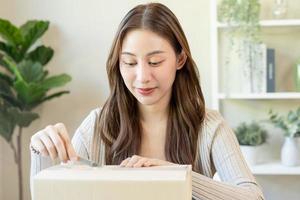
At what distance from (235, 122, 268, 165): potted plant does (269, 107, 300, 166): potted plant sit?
0.35 feet

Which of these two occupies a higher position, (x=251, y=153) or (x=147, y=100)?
(x=147, y=100)

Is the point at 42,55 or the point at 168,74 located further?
the point at 42,55

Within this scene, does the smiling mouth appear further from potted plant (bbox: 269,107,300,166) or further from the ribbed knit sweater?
potted plant (bbox: 269,107,300,166)

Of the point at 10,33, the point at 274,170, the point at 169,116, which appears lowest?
the point at 274,170

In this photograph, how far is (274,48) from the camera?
243 centimetres

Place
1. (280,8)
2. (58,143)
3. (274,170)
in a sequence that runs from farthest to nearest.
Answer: (280,8) → (274,170) → (58,143)

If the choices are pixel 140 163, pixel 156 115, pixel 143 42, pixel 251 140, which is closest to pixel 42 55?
pixel 251 140

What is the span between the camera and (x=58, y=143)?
0.96m

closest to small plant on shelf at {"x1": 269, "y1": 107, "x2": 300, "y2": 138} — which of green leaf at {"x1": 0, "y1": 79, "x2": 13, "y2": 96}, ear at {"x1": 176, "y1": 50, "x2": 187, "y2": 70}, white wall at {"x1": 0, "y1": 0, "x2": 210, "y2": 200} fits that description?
white wall at {"x1": 0, "y1": 0, "x2": 210, "y2": 200}

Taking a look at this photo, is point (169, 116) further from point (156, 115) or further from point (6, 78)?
point (6, 78)

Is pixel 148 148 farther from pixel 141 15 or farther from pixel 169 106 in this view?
pixel 141 15

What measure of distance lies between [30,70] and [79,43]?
37cm

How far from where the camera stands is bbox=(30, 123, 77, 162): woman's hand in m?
0.95

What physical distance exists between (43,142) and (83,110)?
1.67 metres
